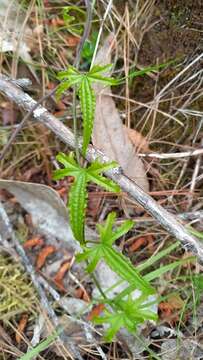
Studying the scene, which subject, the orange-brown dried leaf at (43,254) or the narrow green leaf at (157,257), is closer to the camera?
the narrow green leaf at (157,257)

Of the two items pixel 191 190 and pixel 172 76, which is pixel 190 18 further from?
pixel 191 190

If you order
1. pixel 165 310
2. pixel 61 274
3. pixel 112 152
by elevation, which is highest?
pixel 112 152

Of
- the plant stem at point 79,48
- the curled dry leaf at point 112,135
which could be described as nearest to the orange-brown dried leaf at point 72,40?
the curled dry leaf at point 112,135

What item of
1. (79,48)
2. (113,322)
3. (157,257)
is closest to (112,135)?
(79,48)

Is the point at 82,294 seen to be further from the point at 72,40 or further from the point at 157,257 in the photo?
the point at 72,40

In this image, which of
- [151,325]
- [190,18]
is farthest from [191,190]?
[190,18]

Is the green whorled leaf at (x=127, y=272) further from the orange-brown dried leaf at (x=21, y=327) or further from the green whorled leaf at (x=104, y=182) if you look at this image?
the orange-brown dried leaf at (x=21, y=327)
